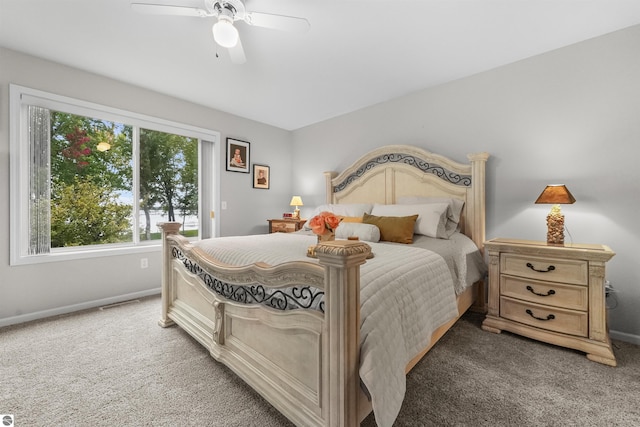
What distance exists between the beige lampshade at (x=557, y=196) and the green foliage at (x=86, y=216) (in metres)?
4.22

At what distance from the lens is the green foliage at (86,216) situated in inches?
110

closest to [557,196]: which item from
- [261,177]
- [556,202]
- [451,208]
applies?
[556,202]

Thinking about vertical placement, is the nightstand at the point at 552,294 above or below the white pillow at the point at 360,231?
below

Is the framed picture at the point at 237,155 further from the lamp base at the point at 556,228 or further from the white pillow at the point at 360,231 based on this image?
the lamp base at the point at 556,228

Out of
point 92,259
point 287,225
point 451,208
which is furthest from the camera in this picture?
point 287,225

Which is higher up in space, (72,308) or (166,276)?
(166,276)

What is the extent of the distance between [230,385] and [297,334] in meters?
0.72

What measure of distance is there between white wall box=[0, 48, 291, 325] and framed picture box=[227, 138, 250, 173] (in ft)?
0.30

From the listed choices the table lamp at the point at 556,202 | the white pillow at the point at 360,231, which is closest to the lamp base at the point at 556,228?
the table lamp at the point at 556,202

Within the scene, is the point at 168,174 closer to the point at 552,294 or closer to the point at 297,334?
the point at 297,334

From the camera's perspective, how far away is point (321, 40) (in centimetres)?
222

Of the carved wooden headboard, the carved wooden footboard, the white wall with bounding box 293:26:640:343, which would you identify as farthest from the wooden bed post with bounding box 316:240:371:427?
the white wall with bounding box 293:26:640:343

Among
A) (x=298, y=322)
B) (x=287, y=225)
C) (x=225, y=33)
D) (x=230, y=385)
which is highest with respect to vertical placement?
(x=225, y=33)

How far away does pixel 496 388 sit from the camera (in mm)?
1557
